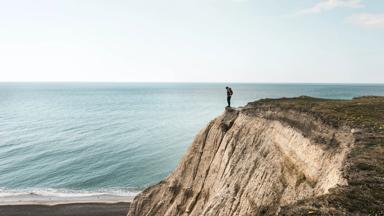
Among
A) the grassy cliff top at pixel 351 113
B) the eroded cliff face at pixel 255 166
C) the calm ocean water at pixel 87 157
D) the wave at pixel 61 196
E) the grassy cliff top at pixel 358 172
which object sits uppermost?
the grassy cliff top at pixel 351 113

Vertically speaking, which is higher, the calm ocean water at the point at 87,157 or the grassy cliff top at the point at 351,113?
the grassy cliff top at the point at 351,113

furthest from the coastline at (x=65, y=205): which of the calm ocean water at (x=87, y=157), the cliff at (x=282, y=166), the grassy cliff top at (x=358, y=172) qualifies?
the grassy cliff top at (x=358, y=172)

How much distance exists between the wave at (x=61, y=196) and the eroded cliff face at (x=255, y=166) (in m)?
19.0

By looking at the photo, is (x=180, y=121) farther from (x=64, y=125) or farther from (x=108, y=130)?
(x=64, y=125)

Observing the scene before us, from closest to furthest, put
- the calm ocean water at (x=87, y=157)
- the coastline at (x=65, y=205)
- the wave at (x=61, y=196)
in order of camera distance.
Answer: the coastline at (x=65, y=205), the wave at (x=61, y=196), the calm ocean water at (x=87, y=157)

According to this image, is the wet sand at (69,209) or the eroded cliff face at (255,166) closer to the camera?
the eroded cliff face at (255,166)

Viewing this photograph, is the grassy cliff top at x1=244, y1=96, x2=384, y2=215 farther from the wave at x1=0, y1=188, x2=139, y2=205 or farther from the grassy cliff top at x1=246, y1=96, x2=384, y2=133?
the wave at x1=0, y1=188, x2=139, y2=205

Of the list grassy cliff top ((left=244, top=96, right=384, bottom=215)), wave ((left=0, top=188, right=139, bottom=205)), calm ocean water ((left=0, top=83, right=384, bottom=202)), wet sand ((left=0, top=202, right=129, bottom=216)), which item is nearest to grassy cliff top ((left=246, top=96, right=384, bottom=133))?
grassy cliff top ((left=244, top=96, right=384, bottom=215))

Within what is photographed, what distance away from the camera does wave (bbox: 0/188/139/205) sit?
4947 centimetres

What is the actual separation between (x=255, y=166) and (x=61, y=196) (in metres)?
39.6

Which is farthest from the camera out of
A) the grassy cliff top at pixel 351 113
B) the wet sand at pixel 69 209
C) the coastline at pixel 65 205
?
the coastline at pixel 65 205

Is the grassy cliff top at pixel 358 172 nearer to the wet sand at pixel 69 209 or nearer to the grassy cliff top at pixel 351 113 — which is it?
the grassy cliff top at pixel 351 113

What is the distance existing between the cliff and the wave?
19.0 metres

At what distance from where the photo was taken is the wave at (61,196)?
49.5m
